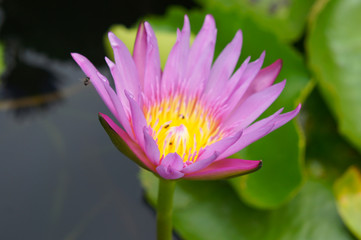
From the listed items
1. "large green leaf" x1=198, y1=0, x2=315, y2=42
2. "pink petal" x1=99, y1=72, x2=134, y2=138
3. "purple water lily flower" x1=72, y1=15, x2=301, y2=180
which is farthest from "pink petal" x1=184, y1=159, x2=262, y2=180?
"large green leaf" x1=198, y1=0, x2=315, y2=42

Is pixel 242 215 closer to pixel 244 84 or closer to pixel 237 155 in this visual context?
pixel 237 155

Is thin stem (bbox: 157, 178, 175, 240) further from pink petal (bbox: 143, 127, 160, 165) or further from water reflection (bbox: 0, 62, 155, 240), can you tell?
water reflection (bbox: 0, 62, 155, 240)

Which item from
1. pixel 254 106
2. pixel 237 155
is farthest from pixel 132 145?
pixel 237 155

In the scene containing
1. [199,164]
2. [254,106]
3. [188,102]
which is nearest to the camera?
[199,164]

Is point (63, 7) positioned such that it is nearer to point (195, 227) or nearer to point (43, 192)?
point (43, 192)

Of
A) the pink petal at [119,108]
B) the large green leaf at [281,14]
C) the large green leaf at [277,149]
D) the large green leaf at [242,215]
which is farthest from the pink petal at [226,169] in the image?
the large green leaf at [281,14]

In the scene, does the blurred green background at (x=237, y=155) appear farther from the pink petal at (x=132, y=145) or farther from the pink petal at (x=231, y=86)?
the pink petal at (x=132, y=145)

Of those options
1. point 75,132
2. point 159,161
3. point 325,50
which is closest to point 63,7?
point 75,132
